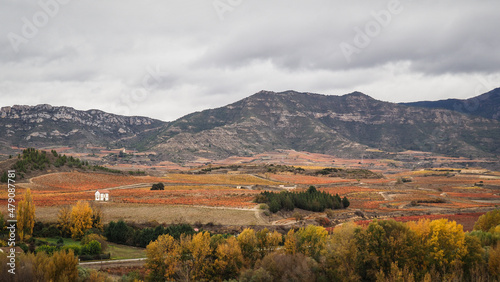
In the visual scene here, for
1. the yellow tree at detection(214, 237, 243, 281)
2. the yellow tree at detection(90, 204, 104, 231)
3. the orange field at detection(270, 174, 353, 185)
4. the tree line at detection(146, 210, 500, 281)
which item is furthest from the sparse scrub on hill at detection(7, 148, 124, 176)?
the yellow tree at detection(214, 237, 243, 281)

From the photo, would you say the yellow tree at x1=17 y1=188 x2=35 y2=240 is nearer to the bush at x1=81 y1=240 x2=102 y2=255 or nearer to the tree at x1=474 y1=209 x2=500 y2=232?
the bush at x1=81 y1=240 x2=102 y2=255

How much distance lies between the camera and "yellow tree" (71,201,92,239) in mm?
40500

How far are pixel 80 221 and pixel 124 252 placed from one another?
8.26m

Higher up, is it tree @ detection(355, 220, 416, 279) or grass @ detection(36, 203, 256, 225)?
tree @ detection(355, 220, 416, 279)

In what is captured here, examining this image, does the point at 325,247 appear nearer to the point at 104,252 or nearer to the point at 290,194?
the point at 104,252

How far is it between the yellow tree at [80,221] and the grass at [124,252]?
3.90 meters

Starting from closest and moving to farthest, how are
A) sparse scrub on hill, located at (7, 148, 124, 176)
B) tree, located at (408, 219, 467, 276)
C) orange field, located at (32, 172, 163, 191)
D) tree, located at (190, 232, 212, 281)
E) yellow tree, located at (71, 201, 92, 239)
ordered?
tree, located at (190, 232, 212, 281) < tree, located at (408, 219, 467, 276) < yellow tree, located at (71, 201, 92, 239) < orange field, located at (32, 172, 163, 191) < sparse scrub on hill, located at (7, 148, 124, 176)

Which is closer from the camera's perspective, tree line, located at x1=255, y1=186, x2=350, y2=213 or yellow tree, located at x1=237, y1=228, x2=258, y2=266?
yellow tree, located at x1=237, y1=228, x2=258, y2=266

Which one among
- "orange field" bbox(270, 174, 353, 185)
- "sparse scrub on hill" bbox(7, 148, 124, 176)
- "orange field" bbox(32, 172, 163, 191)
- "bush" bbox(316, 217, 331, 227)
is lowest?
"bush" bbox(316, 217, 331, 227)

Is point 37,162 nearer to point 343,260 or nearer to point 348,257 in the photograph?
point 343,260

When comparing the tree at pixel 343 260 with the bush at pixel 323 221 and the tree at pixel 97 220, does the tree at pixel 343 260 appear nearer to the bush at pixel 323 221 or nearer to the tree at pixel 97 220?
the bush at pixel 323 221

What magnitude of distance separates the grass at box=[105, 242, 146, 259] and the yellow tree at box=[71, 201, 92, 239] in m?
3.90

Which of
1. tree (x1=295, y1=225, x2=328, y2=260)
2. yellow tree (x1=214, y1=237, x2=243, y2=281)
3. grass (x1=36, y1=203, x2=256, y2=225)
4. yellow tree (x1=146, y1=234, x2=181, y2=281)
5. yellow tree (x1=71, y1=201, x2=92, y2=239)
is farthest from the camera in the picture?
grass (x1=36, y1=203, x2=256, y2=225)

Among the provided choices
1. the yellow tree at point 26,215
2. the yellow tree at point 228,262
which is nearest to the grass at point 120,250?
the yellow tree at point 26,215
